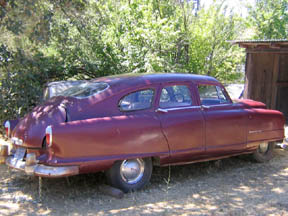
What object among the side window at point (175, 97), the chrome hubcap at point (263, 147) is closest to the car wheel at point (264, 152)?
the chrome hubcap at point (263, 147)

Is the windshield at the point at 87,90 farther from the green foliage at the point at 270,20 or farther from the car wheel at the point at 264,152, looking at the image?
the green foliage at the point at 270,20

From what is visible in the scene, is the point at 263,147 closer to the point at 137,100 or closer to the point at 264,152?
the point at 264,152

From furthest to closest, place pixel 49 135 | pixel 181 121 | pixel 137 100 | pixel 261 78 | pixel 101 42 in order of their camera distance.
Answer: pixel 261 78 < pixel 101 42 < pixel 181 121 < pixel 137 100 < pixel 49 135

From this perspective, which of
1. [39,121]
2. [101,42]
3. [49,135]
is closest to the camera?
[49,135]

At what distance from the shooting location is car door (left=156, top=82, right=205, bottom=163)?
5.13 metres

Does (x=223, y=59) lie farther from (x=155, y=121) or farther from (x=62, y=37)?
(x=155, y=121)

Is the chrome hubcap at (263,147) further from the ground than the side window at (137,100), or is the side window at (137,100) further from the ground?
the side window at (137,100)

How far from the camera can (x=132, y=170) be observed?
16.1 ft

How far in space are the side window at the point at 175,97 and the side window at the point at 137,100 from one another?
199mm

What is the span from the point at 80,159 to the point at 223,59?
1161 cm

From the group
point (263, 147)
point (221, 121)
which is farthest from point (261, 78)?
→ point (221, 121)

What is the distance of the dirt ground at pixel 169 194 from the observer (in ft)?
14.0

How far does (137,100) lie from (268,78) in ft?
27.0

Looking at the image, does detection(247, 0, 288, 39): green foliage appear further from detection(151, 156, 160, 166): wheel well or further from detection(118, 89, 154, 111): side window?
detection(151, 156, 160, 166): wheel well
